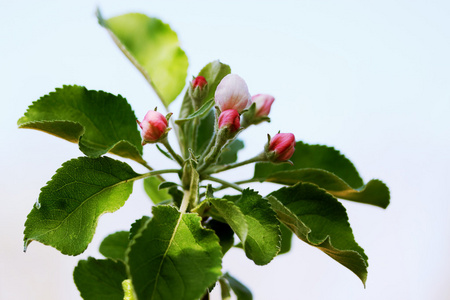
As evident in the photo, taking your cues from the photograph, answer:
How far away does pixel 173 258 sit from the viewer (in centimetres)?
49

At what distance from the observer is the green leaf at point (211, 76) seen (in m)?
0.71

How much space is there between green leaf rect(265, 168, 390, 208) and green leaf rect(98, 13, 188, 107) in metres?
0.22

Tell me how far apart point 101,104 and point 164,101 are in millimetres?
124

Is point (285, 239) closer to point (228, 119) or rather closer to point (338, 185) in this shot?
point (338, 185)

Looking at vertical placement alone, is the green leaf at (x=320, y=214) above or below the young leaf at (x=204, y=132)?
below

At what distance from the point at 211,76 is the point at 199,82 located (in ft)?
0.17

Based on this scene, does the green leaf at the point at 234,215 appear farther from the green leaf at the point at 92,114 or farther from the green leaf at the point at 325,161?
the green leaf at the point at 325,161

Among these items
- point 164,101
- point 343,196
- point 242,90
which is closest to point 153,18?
point 164,101

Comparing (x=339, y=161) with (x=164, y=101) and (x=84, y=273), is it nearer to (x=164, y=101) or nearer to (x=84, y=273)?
(x=164, y=101)

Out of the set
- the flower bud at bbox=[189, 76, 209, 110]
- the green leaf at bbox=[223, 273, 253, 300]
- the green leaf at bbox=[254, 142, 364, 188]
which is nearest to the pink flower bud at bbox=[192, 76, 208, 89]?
the flower bud at bbox=[189, 76, 209, 110]

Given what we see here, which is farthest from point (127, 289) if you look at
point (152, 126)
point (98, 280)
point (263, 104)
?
point (263, 104)

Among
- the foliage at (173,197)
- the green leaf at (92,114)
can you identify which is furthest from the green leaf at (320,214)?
the green leaf at (92,114)

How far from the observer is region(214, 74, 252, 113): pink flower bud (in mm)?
587

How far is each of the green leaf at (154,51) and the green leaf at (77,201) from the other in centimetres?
21
